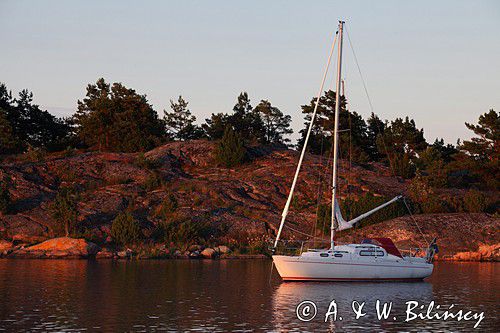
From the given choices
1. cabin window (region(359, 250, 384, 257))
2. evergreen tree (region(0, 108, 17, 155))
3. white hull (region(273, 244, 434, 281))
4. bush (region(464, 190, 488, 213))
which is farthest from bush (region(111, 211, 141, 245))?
evergreen tree (region(0, 108, 17, 155))

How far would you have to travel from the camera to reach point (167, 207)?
69875 millimetres

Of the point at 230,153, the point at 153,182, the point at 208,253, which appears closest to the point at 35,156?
the point at 153,182

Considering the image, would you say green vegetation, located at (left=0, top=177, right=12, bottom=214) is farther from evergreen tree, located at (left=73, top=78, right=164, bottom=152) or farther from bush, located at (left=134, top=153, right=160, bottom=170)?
evergreen tree, located at (left=73, top=78, right=164, bottom=152)

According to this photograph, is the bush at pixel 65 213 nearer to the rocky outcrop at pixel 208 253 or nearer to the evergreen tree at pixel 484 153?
the rocky outcrop at pixel 208 253

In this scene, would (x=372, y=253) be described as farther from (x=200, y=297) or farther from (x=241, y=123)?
(x=241, y=123)

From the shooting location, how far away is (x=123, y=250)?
204ft

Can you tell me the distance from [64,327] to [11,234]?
3957cm

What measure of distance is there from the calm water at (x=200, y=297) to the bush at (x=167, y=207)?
14536 millimetres

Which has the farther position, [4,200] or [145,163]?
[145,163]

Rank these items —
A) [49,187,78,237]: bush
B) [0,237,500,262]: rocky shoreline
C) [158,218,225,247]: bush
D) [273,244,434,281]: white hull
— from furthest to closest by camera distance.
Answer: [158,218,225,247]: bush < [49,187,78,237]: bush < [0,237,500,262]: rocky shoreline < [273,244,434,281]: white hull

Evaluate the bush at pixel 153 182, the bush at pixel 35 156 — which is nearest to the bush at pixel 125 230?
the bush at pixel 153 182

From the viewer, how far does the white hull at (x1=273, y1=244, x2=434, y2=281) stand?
43.9 meters

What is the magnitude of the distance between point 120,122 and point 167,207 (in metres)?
34.1

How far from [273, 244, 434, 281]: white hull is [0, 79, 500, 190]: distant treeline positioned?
1323 inches
